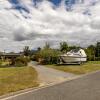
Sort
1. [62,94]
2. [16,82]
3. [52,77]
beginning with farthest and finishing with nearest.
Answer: [52,77] < [16,82] < [62,94]

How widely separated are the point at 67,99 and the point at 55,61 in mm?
51364

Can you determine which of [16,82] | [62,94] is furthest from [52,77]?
[62,94]

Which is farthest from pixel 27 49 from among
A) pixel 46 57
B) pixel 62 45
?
pixel 46 57

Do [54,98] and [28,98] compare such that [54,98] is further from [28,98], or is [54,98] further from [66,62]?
[66,62]

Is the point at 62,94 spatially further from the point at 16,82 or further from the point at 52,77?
the point at 52,77

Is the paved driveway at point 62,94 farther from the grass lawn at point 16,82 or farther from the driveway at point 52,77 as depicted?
the driveway at point 52,77

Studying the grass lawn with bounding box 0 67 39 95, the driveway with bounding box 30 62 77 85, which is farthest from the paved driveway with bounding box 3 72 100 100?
the driveway with bounding box 30 62 77 85

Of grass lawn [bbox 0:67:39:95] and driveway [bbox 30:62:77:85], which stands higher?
grass lawn [bbox 0:67:39:95]

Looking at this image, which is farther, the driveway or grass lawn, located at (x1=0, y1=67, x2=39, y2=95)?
the driveway

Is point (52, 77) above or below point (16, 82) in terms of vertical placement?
below

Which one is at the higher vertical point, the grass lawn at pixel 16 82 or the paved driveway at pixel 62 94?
the grass lawn at pixel 16 82

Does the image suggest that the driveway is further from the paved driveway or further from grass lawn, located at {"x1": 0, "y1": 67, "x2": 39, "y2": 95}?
the paved driveway

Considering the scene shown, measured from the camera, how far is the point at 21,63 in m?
54.4

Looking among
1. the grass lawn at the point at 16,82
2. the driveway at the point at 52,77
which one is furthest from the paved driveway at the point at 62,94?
the driveway at the point at 52,77
